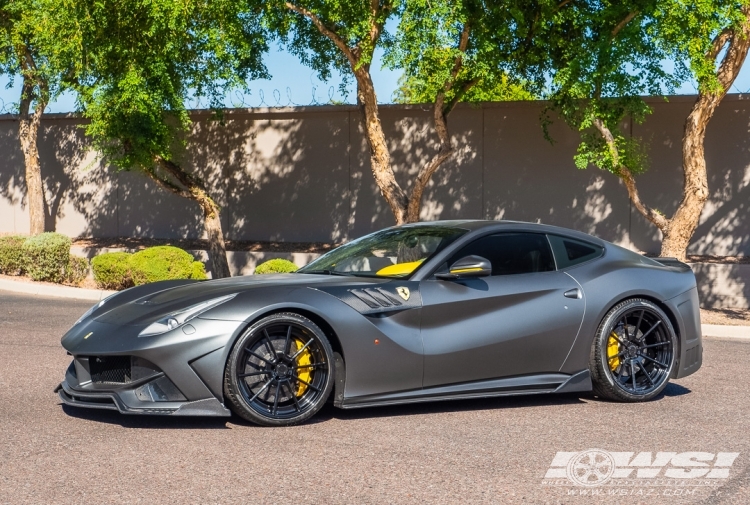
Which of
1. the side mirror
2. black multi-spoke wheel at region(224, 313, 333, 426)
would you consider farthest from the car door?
black multi-spoke wheel at region(224, 313, 333, 426)

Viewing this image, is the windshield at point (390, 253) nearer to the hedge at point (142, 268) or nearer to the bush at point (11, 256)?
the hedge at point (142, 268)

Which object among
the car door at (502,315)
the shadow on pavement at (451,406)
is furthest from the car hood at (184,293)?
the shadow on pavement at (451,406)

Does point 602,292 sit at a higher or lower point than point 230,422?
→ higher

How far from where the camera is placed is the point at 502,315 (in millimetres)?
6891

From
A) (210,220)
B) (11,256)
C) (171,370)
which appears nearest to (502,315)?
(171,370)

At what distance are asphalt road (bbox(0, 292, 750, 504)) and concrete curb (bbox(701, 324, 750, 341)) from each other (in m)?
4.55

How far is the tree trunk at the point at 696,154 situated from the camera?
1420 cm

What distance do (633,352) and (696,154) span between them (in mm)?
8229

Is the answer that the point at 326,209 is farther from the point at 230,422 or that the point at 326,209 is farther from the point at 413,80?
the point at 230,422

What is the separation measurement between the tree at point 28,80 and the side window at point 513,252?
1279cm

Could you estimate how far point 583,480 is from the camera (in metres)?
5.20

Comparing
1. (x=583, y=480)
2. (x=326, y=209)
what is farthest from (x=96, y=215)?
(x=583, y=480)

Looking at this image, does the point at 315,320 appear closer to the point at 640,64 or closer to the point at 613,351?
the point at 613,351

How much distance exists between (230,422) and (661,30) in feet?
30.2
